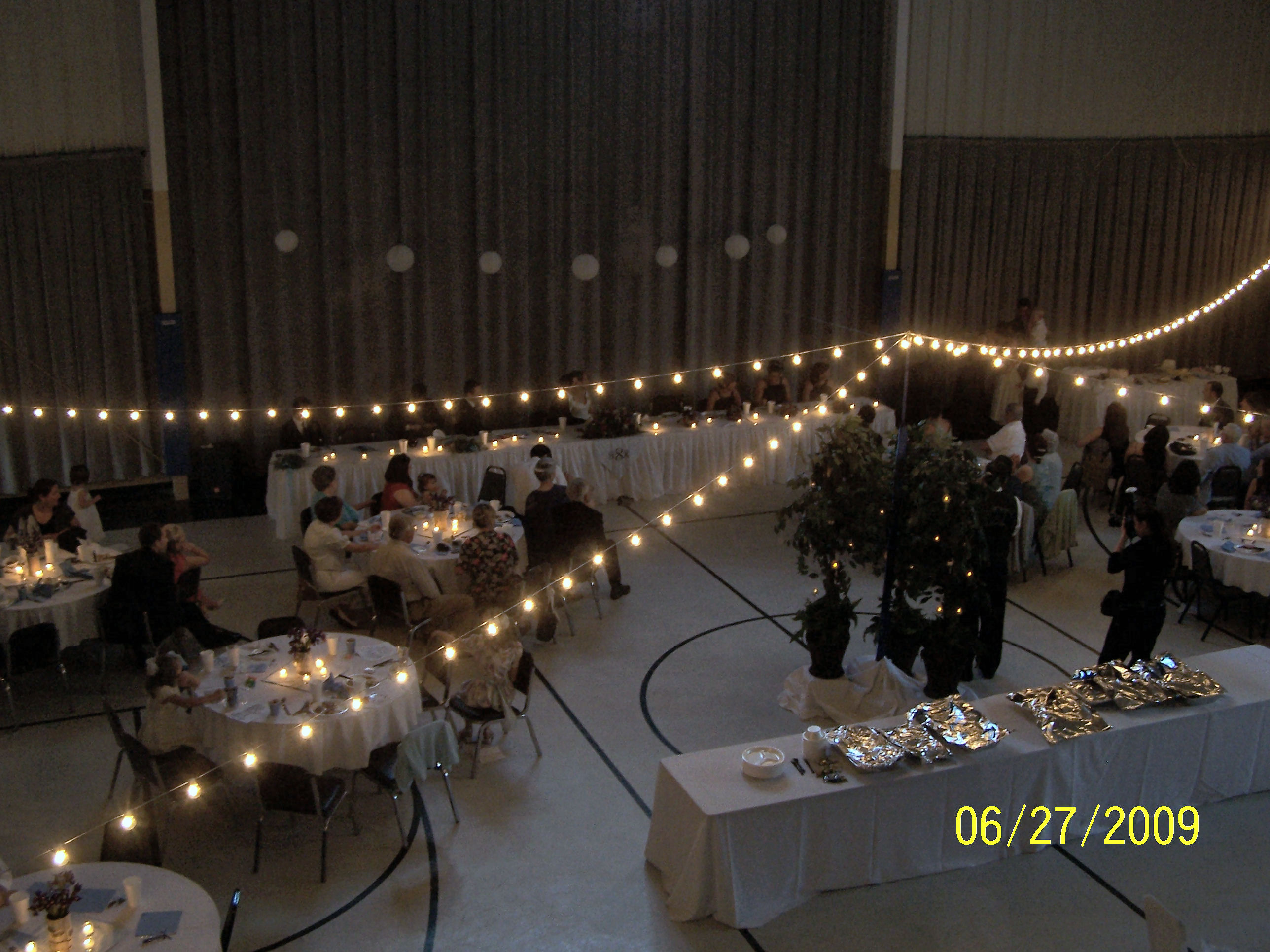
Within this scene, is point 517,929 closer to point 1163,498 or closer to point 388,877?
point 388,877

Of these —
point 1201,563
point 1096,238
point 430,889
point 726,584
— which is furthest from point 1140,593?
point 1096,238

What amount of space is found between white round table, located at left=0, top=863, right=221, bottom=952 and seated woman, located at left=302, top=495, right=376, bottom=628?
10.4ft

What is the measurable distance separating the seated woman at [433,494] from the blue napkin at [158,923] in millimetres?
4301

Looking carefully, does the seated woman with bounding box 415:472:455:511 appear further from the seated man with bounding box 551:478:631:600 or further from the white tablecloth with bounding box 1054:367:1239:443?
the white tablecloth with bounding box 1054:367:1239:443

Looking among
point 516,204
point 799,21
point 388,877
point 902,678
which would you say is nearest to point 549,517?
point 902,678

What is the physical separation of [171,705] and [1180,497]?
7177mm

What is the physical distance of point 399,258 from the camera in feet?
36.6

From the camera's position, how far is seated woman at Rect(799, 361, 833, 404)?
11.7 meters

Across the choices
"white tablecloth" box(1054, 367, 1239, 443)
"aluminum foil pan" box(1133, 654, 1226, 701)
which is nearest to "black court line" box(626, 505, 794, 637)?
"aluminum foil pan" box(1133, 654, 1226, 701)

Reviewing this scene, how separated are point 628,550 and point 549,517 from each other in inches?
56.5

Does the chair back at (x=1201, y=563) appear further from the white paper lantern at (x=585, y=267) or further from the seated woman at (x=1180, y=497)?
the white paper lantern at (x=585, y=267)

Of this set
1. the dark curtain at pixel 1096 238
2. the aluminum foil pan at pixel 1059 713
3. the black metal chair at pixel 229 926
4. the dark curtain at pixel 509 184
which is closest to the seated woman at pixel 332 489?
the dark curtain at pixel 509 184

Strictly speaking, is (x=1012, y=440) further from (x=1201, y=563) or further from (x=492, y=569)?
(x=492, y=569)

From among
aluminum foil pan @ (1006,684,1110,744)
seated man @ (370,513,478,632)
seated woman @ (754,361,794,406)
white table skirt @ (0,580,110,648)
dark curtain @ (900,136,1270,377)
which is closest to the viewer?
aluminum foil pan @ (1006,684,1110,744)
